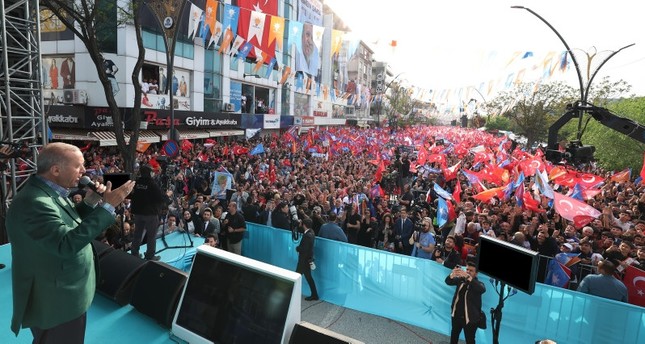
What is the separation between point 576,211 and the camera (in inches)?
346

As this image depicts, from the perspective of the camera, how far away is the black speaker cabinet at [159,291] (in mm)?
3318

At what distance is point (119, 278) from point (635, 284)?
7604mm

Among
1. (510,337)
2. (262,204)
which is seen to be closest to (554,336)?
(510,337)

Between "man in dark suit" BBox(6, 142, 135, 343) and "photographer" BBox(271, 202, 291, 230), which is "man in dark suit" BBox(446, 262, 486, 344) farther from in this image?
"man in dark suit" BBox(6, 142, 135, 343)

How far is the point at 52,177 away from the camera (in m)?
2.23

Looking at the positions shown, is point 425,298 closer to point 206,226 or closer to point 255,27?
point 206,226

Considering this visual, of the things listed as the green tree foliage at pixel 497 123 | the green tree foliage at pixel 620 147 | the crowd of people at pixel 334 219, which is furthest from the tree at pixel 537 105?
the green tree foliage at pixel 497 123

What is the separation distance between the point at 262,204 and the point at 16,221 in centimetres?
869

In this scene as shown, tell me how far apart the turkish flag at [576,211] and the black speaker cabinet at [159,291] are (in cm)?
872

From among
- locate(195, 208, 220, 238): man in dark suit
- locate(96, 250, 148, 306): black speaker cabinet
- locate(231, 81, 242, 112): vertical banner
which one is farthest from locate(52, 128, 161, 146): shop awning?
locate(96, 250, 148, 306): black speaker cabinet

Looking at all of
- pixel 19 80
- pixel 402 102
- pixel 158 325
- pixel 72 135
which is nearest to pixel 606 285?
pixel 158 325

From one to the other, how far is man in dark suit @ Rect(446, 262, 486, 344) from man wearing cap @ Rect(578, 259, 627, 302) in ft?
5.52

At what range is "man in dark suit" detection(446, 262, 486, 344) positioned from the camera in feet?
17.6

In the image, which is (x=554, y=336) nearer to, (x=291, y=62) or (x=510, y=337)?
(x=510, y=337)
